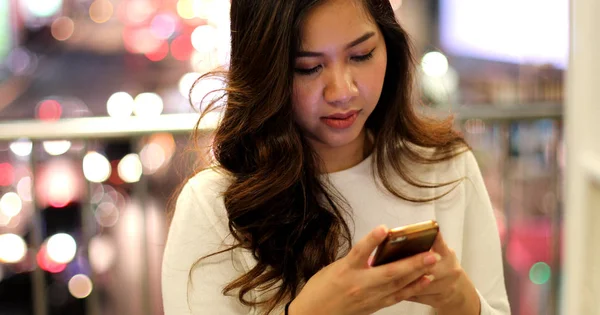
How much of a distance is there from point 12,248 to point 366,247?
281 centimetres

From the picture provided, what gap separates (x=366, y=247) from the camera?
1232 millimetres

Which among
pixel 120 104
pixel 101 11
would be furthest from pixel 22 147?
pixel 101 11

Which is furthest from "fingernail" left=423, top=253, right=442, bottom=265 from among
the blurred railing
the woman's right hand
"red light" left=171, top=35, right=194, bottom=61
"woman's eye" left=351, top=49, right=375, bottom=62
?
"red light" left=171, top=35, right=194, bottom=61

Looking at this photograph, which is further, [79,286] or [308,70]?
[79,286]

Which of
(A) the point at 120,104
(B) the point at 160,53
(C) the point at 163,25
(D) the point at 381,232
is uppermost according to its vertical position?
(C) the point at 163,25

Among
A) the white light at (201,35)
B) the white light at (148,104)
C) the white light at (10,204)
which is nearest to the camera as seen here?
the white light at (10,204)

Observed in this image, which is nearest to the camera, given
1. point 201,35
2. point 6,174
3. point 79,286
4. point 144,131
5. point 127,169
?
point 144,131

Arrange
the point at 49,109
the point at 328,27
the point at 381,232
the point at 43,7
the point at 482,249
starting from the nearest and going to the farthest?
the point at 381,232 < the point at 328,27 < the point at 482,249 < the point at 49,109 < the point at 43,7

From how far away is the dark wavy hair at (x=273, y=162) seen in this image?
1474mm

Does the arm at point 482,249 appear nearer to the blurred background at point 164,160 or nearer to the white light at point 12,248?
the blurred background at point 164,160

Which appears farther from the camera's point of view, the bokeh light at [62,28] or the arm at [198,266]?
the bokeh light at [62,28]

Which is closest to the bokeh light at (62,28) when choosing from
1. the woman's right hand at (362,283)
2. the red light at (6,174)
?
the red light at (6,174)

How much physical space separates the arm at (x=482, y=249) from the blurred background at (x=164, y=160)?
38 cm

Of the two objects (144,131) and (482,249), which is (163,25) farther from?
(482,249)
